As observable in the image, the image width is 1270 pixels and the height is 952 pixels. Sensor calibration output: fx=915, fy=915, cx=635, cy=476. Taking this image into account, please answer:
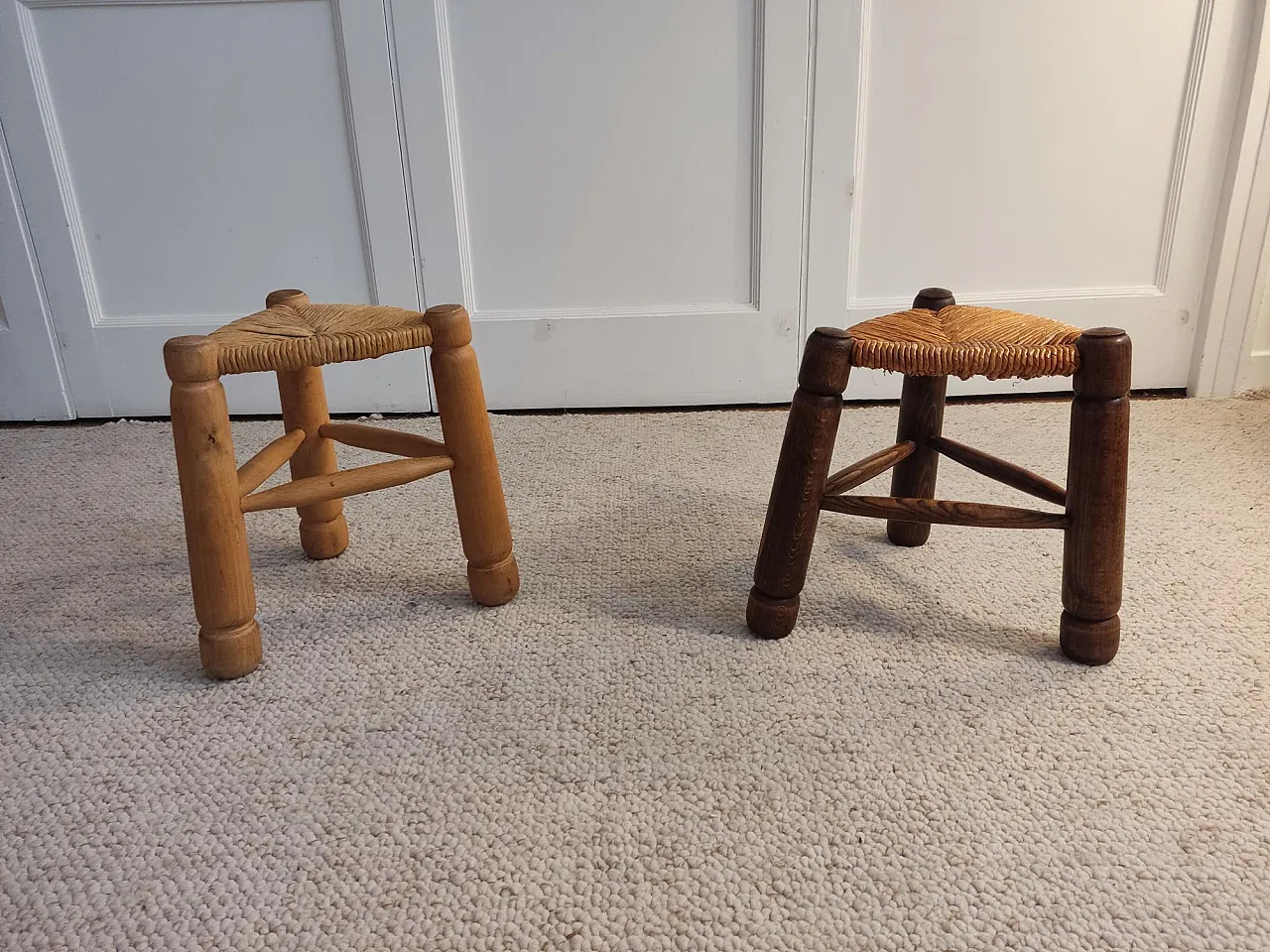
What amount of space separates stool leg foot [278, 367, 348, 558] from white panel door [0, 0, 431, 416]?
552mm

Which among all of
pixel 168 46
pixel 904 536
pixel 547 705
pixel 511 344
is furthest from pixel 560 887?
pixel 168 46

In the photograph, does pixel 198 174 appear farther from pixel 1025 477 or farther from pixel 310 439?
pixel 1025 477

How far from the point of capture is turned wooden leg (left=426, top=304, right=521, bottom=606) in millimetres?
864

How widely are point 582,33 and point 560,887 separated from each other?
1.23m

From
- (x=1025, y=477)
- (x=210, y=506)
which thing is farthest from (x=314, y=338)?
(x=1025, y=477)

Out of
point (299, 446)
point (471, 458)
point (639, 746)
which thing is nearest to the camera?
point (639, 746)

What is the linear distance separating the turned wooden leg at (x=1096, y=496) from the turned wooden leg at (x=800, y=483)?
7.8 inches

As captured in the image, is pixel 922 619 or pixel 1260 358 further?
pixel 1260 358

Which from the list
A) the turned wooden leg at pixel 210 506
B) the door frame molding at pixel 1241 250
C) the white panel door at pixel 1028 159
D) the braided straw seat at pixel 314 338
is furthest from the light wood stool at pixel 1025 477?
the door frame molding at pixel 1241 250

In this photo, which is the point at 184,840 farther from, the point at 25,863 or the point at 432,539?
the point at 432,539

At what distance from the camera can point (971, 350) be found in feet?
2.52

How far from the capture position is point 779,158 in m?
1.44

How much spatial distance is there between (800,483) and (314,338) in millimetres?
452

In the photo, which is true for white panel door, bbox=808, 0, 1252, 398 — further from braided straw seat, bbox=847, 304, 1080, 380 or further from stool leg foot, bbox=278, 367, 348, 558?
stool leg foot, bbox=278, 367, 348, 558
